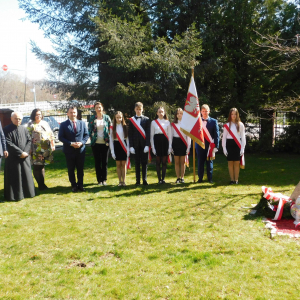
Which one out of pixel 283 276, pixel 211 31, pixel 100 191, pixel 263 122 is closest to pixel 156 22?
pixel 211 31

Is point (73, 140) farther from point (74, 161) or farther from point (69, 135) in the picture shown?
point (74, 161)

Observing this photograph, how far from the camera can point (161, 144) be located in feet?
26.7

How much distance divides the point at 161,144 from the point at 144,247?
3.90 meters

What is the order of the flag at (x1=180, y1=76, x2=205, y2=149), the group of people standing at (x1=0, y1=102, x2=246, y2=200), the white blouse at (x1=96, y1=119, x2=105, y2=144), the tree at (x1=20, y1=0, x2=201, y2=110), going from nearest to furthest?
the group of people standing at (x1=0, y1=102, x2=246, y2=200) → the flag at (x1=180, y1=76, x2=205, y2=149) → the white blouse at (x1=96, y1=119, x2=105, y2=144) → the tree at (x1=20, y1=0, x2=201, y2=110)

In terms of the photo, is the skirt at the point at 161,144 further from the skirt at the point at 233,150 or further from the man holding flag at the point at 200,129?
the skirt at the point at 233,150

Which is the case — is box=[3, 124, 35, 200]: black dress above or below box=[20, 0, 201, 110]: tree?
below

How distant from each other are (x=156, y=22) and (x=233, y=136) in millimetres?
6963

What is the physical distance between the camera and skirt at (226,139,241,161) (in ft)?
26.3

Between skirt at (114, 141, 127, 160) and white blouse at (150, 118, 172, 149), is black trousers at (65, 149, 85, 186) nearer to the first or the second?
skirt at (114, 141, 127, 160)

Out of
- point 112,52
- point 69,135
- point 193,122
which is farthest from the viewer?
point 112,52

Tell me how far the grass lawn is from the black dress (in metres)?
0.30

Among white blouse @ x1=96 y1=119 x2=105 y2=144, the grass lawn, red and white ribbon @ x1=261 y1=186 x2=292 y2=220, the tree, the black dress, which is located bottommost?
the grass lawn

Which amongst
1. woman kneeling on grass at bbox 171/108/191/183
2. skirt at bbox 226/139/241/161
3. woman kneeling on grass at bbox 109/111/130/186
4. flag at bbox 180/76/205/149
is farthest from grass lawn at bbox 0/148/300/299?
flag at bbox 180/76/205/149

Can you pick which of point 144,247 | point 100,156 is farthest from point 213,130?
point 144,247
